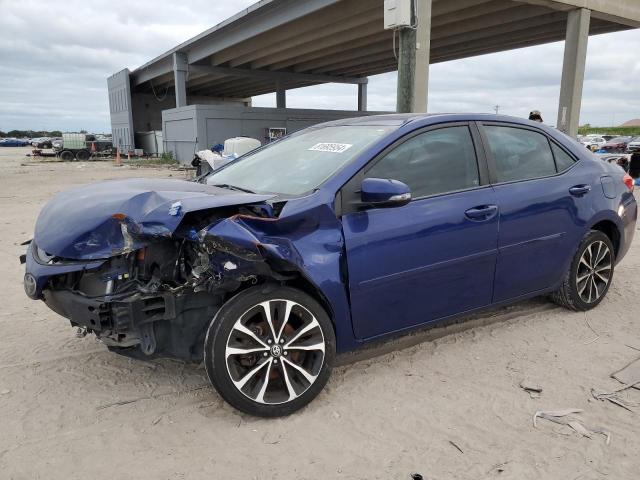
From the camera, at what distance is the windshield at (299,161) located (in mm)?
3133

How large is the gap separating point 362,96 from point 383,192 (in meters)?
33.1

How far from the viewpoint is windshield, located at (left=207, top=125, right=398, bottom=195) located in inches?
123

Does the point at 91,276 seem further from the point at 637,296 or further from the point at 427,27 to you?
the point at 427,27

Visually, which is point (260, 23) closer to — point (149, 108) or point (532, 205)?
point (532, 205)

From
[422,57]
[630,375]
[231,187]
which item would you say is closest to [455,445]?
[630,375]

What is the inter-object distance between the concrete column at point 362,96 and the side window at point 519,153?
102 ft

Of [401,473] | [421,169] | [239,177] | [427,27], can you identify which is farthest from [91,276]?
[427,27]

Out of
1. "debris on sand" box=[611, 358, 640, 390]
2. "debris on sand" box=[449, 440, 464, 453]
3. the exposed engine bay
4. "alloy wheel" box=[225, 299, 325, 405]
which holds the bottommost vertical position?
"debris on sand" box=[449, 440, 464, 453]

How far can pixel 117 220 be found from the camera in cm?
269

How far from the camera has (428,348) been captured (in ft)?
11.8

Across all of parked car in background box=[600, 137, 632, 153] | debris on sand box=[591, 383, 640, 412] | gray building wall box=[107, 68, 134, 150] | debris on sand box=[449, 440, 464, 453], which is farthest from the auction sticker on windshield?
gray building wall box=[107, 68, 134, 150]

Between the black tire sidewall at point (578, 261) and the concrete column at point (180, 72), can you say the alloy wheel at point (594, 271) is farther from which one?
the concrete column at point (180, 72)

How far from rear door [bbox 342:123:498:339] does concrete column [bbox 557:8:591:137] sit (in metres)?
13.7

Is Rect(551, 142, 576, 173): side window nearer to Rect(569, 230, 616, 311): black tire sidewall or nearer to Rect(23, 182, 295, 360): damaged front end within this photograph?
Rect(569, 230, 616, 311): black tire sidewall
